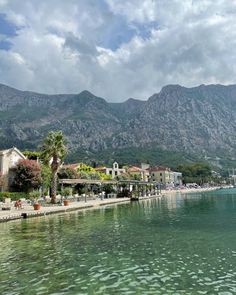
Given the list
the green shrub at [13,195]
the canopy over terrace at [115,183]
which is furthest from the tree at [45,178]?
the green shrub at [13,195]

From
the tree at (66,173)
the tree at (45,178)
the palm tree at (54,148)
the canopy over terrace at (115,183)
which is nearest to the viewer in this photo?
the palm tree at (54,148)

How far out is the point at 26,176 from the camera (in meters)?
67.7

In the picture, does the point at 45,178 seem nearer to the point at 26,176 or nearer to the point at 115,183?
the point at 26,176

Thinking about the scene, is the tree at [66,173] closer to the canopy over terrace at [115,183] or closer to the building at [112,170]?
the canopy over terrace at [115,183]

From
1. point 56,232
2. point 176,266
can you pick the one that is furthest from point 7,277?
point 56,232

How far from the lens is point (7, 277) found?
47.5ft

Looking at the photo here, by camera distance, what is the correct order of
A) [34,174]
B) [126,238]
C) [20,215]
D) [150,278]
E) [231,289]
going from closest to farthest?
1. [231,289]
2. [150,278]
3. [126,238]
4. [20,215]
5. [34,174]

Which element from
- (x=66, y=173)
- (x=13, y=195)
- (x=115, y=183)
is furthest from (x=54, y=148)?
(x=115, y=183)

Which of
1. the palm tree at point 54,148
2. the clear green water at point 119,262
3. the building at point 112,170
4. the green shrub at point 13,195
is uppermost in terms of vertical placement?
the building at point 112,170

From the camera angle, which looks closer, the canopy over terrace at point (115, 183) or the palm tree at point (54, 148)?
the palm tree at point (54, 148)

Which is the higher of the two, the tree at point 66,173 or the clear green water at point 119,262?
the tree at point 66,173

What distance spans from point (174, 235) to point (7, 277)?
13.8m

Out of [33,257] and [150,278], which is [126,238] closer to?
[33,257]

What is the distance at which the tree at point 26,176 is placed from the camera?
2667 inches
